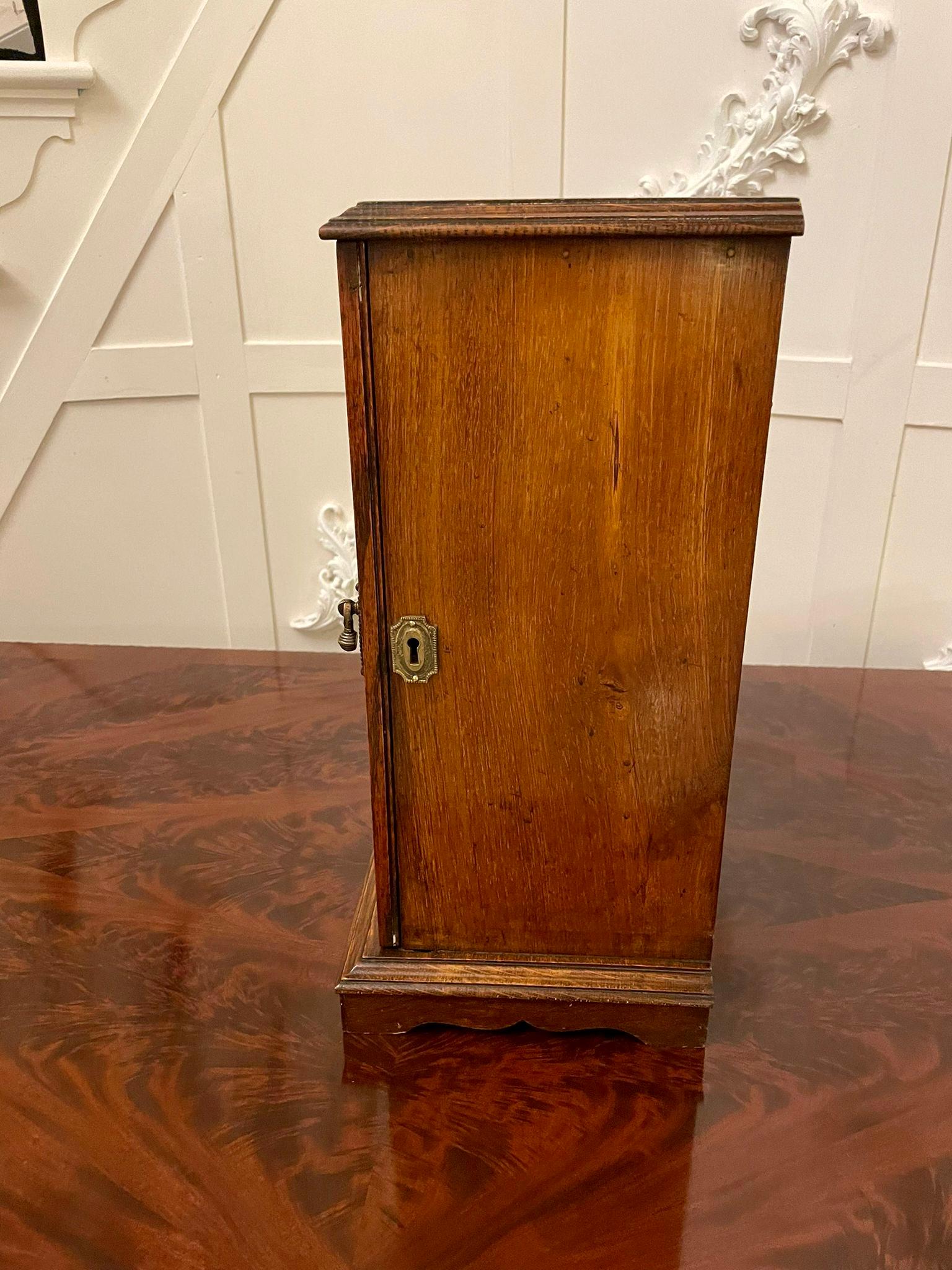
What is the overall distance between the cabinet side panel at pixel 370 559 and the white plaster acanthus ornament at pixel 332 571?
3.87 ft

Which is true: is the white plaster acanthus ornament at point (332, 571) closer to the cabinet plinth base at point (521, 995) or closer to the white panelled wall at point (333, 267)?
the white panelled wall at point (333, 267)

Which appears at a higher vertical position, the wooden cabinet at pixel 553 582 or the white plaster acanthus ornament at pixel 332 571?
the wooden cabinet at pixel 553 582

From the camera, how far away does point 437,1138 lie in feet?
2.36

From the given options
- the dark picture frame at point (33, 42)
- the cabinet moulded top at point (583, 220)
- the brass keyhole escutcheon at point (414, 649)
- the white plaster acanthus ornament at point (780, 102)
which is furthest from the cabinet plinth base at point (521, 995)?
the dark picture frame at point (33, 42)

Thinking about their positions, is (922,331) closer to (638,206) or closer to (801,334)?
(801,334)

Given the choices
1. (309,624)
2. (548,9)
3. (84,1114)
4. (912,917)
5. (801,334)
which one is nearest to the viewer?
(84,1114)

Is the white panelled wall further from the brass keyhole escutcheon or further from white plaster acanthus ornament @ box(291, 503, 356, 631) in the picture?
the brass keyhole escutcheon

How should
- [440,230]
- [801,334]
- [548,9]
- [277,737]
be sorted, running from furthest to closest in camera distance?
[801,334] < [548,9] < [277,737] < [440,230]

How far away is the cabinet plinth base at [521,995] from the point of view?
31.5 inches

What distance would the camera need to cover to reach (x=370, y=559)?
72 centimetres

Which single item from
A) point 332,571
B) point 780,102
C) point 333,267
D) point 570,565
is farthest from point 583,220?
point 332,571

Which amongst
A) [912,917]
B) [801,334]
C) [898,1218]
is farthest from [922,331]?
[898,1218]

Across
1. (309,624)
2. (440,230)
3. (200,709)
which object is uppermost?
(440,230)

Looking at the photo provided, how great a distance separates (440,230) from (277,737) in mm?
745
